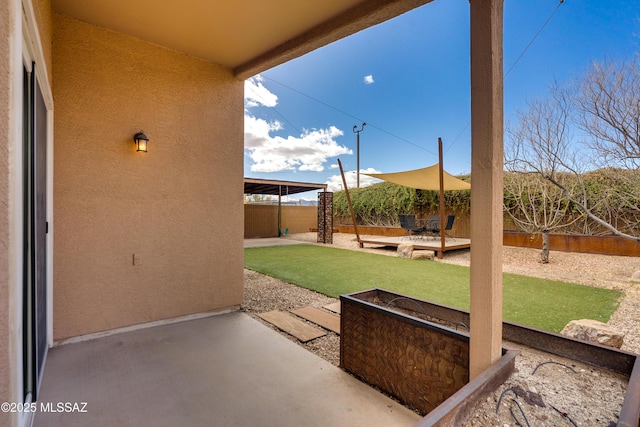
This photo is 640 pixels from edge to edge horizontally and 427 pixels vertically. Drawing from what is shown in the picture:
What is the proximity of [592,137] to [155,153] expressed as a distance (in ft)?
19.5

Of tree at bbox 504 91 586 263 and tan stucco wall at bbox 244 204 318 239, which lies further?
tan stucco wall at bbox 244 204 318 239

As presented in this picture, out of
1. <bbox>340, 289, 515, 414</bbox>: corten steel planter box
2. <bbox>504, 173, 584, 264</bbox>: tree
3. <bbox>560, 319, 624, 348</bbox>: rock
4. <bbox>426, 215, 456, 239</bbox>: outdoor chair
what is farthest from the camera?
<bbox>426, 215, 456, 239</bbox>: outdoor chair

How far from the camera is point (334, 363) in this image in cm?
237

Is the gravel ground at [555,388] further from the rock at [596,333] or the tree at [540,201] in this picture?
the tree at [540,201]

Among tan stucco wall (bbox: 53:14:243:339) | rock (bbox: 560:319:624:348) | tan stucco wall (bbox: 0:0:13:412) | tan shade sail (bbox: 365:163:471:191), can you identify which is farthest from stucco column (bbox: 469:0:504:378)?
tan shade sail (bbox: 365:163:471:191)

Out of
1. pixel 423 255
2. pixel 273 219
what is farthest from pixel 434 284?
pixel 273 219

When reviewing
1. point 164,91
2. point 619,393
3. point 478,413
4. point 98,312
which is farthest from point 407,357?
point 164,91

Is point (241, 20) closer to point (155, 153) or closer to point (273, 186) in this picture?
point (155, 153)

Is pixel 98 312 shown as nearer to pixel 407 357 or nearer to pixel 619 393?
pixel 407 357

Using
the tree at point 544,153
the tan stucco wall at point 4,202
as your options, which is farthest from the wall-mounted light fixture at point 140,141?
the tree at point 544,153

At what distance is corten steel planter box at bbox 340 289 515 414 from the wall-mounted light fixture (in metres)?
2.50

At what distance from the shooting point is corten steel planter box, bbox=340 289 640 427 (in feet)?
4.47

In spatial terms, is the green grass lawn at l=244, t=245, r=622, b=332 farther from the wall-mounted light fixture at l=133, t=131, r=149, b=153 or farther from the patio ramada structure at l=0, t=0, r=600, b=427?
the wall-mounted light fixture at l=133, t=131, r=149, b=153

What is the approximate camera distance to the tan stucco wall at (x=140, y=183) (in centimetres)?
264
